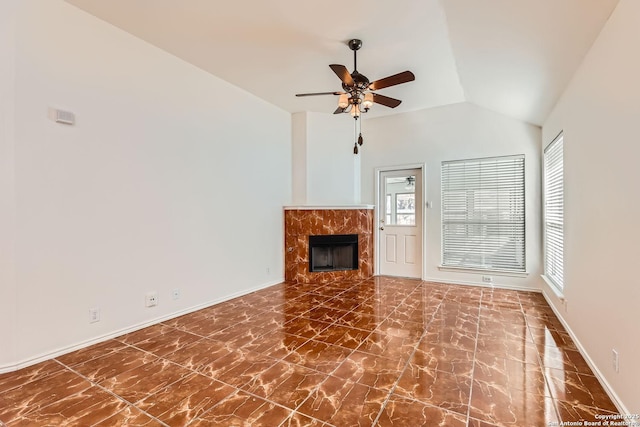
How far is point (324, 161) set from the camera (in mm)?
5594

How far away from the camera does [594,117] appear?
224cm

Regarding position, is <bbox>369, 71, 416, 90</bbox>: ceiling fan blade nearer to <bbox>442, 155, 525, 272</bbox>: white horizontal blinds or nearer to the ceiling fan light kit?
the ceiling fan light kit

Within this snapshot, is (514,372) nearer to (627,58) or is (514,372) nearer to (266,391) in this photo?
(266,391)

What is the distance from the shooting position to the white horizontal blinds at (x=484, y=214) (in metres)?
4.69

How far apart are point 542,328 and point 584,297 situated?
80cm

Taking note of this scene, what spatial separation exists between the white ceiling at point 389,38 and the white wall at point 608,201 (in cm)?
30

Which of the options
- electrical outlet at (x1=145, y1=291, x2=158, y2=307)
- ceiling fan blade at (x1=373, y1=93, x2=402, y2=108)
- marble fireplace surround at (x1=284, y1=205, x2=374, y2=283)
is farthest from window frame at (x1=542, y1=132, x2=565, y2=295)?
electrical outlet at (x1=145, y1=291, x2=158, y2=307)

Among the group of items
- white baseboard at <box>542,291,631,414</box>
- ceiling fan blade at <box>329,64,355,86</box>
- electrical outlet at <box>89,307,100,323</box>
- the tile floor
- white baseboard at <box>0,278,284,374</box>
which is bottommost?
the tile floor

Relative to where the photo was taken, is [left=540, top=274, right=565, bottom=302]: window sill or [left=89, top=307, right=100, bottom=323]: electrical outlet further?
[left=540, top=274, right=565, bottom=302]: window sill

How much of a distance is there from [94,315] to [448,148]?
17.5 ft

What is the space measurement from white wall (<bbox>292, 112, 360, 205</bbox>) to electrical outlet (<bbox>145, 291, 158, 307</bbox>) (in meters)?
2.85

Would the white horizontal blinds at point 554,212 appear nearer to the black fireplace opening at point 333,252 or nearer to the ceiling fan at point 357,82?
the ceiling fan at point 357,82

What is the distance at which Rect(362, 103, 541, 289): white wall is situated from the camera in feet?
14.9

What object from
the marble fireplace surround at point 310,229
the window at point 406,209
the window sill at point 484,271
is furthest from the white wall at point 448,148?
the marble fireplace surround at point 310,229
